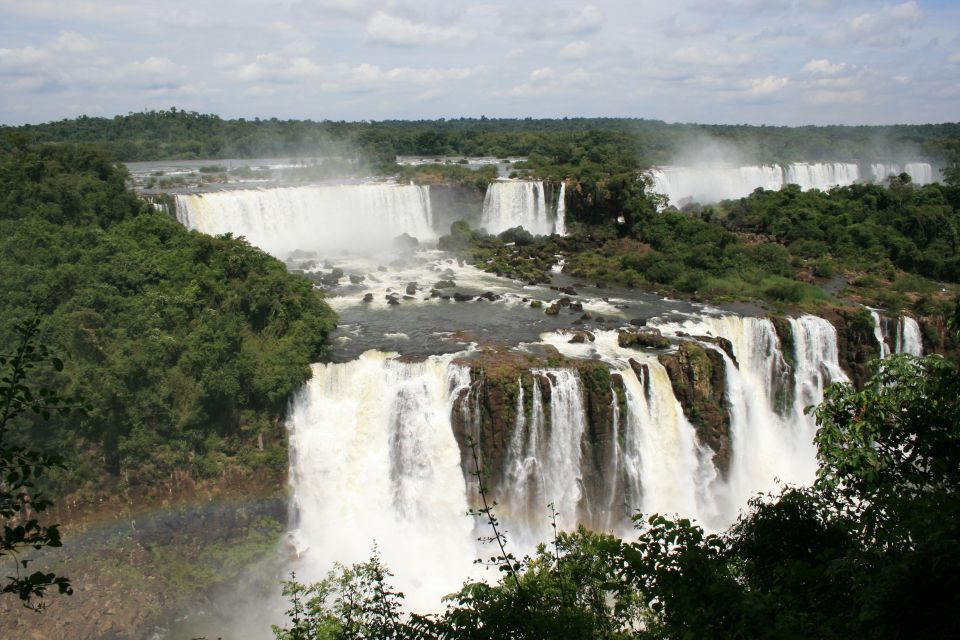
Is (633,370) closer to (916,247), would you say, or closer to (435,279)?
(435,279)

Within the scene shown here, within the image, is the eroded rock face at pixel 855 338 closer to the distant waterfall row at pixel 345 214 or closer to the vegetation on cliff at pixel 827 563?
the distant waterfall row at pixel 345 214

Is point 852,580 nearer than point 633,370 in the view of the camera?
Yes

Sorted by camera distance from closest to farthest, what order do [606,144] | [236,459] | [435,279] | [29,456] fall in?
[29,456]
[236,459]
[435,279]
[606,144]

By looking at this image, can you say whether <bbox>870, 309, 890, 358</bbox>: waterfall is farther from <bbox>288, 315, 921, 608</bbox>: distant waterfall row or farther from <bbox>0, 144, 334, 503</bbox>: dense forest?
<bbox>0, 144, 334, 503</bbox>: dense forest

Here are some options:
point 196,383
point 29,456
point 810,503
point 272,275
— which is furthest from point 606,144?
point 29,456

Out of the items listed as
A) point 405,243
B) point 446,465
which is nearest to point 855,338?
point 446,465

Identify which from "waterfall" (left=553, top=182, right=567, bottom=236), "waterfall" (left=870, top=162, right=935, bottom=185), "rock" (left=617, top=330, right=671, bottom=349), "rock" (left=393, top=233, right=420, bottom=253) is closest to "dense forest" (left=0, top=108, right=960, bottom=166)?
"waterfall" (left=870, top=162, right=935, bottom=185)

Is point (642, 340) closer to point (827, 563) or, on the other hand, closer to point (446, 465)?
point (446, 465)
